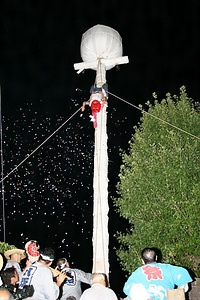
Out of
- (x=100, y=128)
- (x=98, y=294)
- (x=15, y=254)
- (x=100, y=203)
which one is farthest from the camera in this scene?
(x=100, y=128)

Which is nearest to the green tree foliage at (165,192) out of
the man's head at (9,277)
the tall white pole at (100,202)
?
the tall white pole at (100,202)

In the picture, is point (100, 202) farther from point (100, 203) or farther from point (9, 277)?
point (9, 277)

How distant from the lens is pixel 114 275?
2769 cm

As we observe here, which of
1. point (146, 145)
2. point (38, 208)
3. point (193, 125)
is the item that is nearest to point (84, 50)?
point (146, 145)

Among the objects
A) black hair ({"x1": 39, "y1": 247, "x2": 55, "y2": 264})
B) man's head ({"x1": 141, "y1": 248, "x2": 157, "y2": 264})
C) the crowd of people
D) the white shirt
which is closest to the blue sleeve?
the crowd of people

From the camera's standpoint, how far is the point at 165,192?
11297 millimetres

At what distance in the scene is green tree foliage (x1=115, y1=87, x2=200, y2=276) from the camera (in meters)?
10.8

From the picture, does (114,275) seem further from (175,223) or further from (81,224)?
(175,223)

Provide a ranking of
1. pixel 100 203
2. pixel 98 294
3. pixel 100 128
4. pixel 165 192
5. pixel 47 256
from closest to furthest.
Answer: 1. pixel 98 294
2. pixel 47 256
3. pixel 100 203
4. pixel 100 128
5. pixel 165 192

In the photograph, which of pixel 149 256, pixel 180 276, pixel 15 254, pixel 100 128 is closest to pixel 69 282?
pixel 15 254

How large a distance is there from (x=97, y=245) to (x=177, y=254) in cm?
347

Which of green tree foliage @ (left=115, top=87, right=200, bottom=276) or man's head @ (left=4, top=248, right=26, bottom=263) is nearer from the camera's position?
man's head @ (left=4, top=248, right=26, bottom=263)

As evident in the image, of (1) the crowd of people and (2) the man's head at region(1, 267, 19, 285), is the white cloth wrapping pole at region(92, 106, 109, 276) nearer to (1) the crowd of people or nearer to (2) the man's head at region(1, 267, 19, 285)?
(1) the crowd of people

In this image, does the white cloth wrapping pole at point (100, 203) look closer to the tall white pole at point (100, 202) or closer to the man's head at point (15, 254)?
the tall white pole at point (100, 202)
